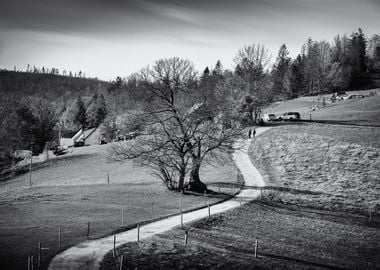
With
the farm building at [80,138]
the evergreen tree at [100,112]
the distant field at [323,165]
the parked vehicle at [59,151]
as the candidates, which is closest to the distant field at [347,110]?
the distant field at [323,165]

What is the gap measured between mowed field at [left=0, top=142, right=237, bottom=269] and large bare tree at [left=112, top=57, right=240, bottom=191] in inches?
145

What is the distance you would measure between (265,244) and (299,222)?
6.74m

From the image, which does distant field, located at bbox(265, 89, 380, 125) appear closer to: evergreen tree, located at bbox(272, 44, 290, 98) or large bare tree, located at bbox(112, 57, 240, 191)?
evergreen tree, located at bbox(272, 44, 290, 98)

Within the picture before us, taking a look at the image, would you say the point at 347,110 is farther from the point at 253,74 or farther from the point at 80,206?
the point at 80,206

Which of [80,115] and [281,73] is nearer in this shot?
[80,115]

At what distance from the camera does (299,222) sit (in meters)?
27.8

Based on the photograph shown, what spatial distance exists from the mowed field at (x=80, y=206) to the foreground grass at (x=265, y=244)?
4305mm

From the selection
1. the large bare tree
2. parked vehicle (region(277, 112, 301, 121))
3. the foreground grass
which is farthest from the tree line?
the foreground grass

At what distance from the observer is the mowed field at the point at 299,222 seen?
19370 millimetres

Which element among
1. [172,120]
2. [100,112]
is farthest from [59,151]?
[172,120]

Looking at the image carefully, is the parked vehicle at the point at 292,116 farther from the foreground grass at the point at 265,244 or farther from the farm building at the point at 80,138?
the farm building at the point at 80,138

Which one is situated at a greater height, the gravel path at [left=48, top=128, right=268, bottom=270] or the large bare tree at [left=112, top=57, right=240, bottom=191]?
the large bare tree at [left=112, top=57, right=240, bottom=191]

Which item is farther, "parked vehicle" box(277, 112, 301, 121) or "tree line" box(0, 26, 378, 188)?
"parked vehicle" box(277, 112, 301, 121)

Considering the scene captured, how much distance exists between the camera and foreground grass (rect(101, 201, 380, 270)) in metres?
18.7
